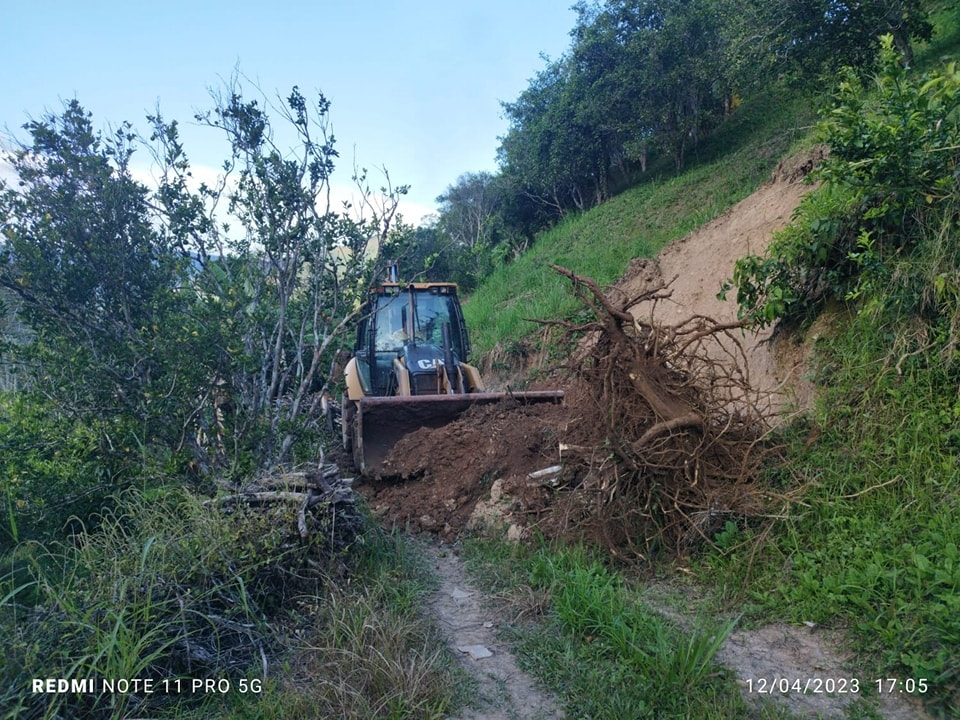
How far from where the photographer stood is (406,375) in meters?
8.06

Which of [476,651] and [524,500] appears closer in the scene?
[476,651]

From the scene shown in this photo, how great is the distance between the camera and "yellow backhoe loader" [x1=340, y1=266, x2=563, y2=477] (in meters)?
7.27

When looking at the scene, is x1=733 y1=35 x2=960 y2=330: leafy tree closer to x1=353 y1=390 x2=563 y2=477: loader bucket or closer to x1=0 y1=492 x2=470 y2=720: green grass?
x1=353 y1=390 x2=563 y2=477: loader bucket

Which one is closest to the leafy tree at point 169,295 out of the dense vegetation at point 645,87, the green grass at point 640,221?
the dense vegetation at point 645,87

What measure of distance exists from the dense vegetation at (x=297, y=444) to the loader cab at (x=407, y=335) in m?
2.34

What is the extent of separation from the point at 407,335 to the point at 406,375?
0.92 meters

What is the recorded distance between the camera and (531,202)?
27.0 m

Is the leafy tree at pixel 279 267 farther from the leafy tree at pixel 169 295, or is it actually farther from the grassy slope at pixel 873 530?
the grassy slope at pixel 873 530

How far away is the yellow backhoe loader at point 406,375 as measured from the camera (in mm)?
7273

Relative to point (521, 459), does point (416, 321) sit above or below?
above

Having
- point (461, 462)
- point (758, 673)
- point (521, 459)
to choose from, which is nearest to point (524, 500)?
point (521, 459)

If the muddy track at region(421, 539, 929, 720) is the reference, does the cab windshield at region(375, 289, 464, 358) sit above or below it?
above
